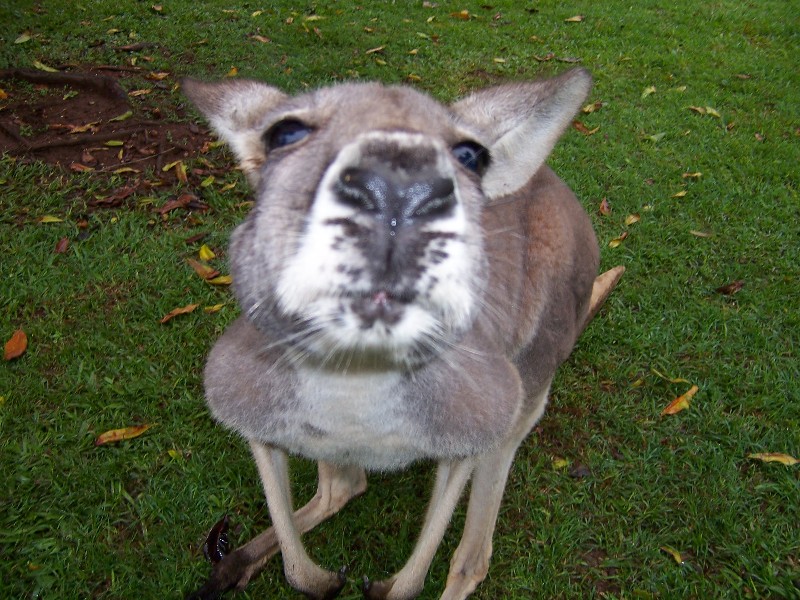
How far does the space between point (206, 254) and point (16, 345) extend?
1122mm

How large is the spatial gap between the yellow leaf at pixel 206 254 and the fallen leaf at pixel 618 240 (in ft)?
8.35

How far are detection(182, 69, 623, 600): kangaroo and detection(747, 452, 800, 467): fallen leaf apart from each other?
1.09m

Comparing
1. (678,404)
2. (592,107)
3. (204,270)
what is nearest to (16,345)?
(204,270)

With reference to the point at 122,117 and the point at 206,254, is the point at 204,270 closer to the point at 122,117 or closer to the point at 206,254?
the point at 206,254

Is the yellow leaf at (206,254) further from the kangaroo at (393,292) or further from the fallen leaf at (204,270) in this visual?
the kangaroo at (393,292)

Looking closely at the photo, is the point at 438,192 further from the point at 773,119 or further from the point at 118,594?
the point at 773,119

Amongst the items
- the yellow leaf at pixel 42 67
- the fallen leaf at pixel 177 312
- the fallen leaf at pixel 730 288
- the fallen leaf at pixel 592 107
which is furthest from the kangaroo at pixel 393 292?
the yellow leaf at pixel 42 67

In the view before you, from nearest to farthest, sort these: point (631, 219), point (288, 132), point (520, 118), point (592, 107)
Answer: point (288, 132), point (520, 118), point (631, 219), point (592, 107)

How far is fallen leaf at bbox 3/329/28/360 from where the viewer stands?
326 cm

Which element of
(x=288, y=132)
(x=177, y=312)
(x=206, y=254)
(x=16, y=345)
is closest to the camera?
(x=288, y=132)

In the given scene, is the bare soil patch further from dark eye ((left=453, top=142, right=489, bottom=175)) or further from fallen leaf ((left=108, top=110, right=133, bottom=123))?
dark eye ((left=453, top=142, right=489, bottom=175))

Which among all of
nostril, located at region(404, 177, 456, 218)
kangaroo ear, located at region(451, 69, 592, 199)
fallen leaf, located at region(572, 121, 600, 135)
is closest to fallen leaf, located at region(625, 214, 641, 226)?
fallen leaf, located at region(572, 121, 600, 135)

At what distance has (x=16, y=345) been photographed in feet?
10.8

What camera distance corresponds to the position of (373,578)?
2676 millimetres
